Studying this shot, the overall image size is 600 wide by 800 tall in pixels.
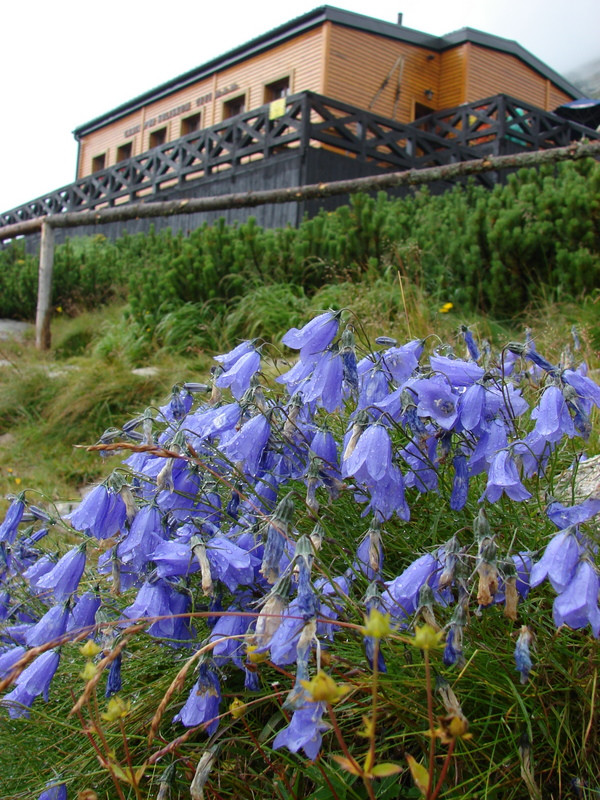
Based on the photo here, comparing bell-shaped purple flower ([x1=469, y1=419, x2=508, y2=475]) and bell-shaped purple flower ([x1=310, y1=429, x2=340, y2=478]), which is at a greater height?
bell-shaped purple flower ([x1=469, y1=419, x2=508, y2=475])

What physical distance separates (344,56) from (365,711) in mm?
16807

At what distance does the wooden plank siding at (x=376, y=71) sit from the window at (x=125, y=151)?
8632mm

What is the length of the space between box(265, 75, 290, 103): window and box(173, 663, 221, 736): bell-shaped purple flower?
1774 centimetres

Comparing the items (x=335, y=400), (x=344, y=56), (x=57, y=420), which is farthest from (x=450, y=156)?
(x=335, y=400)

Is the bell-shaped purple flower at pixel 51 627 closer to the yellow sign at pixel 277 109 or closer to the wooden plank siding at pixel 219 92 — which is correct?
the yellow sign at pixel 277 109

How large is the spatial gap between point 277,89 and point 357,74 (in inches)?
97.3

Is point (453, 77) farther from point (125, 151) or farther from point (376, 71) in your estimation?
point (125, 151)

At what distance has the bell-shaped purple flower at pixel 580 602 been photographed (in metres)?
1.04

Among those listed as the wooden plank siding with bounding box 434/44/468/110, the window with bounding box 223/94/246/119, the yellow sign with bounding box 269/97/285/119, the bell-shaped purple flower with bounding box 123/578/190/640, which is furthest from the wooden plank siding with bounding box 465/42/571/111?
the bell-shaped purple flower with bounding box 123/578/190/640

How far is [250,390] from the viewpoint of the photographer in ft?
5.09

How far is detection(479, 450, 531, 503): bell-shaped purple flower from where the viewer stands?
132 centimetres

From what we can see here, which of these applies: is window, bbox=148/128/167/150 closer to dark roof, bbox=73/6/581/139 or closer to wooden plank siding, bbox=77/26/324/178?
wooden plank siding, bbox=77/26/324/178

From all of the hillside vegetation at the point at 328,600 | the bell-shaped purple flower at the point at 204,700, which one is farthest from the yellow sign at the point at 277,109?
the bell-shaped purple flower at the point at 204,700

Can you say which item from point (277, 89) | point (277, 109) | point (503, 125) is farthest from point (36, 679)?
point (277, 89)
